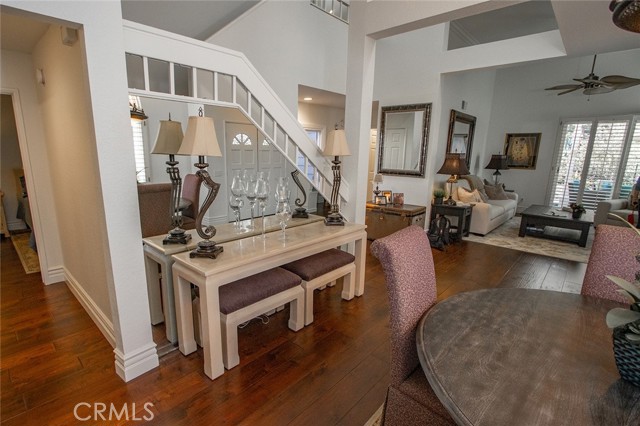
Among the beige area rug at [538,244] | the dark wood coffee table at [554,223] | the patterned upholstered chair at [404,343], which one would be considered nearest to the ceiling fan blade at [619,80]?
the dark wood coffee table at [554,223]

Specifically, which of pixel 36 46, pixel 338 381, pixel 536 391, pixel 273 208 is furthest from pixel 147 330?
pixel 36 46

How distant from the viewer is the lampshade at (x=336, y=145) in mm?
2625

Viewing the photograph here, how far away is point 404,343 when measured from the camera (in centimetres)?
119

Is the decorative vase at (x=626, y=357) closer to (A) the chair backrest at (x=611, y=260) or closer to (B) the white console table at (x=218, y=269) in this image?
(A) the chair backrest at (x=611, y=260)

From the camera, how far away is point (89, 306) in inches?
95.6

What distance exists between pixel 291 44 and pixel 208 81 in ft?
9.54

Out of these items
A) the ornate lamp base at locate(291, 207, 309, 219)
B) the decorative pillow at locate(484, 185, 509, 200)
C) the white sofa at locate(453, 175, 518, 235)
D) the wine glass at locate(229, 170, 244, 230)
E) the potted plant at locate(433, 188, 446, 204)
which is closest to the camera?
the wine glass at locate(229, 170, 244, 230)

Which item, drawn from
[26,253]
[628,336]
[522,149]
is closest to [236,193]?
[628,336]

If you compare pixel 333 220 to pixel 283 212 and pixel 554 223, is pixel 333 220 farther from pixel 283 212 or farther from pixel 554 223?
pixel 554 223

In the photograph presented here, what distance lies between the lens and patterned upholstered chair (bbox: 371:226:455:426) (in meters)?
1.13

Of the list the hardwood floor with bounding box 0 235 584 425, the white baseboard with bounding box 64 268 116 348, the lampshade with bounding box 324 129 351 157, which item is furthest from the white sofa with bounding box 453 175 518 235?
the white baseboard with bounding box 64 268 116 348

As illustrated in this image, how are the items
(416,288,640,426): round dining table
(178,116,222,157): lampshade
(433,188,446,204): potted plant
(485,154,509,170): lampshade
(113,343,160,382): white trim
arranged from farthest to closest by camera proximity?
(485,154,509,170): lampshade → (433,188,446,204): potted plant → (113,343,160,382): white trim → (178,116,222,157): lampshade → (416,288,640,426): round dining table

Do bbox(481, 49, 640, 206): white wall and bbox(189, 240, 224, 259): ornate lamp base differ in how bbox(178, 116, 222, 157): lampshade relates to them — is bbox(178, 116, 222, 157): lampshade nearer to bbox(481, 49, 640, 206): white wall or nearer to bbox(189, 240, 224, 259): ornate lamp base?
bbox(189, 240, 224, 259): ornate lamp base

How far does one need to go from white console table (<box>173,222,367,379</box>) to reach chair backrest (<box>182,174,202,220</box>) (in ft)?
1.54
